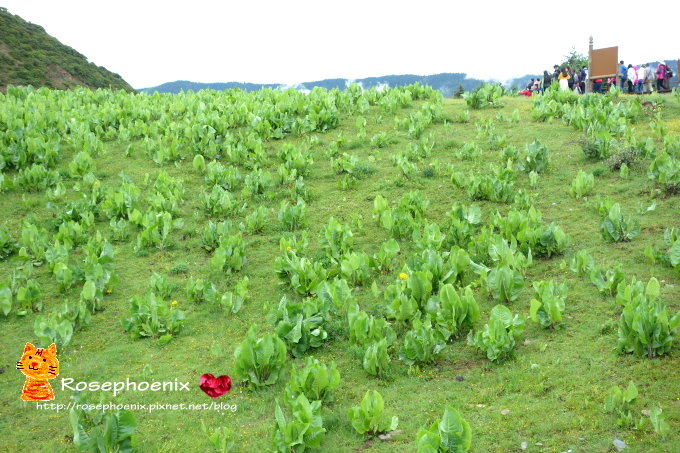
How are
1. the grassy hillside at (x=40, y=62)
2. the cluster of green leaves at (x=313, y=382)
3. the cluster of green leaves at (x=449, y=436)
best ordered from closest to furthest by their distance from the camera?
the cluster of green leaves at (x=449, y=436) < the cluster of green leaves at (x=313, y=382) < the grassy hillside at (x=40, y=62)

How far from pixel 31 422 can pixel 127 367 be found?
130 cm

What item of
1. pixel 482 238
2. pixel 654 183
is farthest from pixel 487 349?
pixel 654 183

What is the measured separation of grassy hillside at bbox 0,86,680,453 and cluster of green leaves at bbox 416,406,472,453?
0.60 meters

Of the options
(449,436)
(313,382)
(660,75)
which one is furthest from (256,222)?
(660,75)

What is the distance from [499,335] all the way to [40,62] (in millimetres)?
52479

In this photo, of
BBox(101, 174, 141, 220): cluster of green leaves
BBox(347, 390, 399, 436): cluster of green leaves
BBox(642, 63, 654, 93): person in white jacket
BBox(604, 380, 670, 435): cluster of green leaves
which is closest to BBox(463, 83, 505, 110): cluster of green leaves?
BBox(642, 63, 654, 93): person in white jacket

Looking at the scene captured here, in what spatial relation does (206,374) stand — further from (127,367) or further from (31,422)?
(31,422)

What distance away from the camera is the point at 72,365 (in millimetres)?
7727

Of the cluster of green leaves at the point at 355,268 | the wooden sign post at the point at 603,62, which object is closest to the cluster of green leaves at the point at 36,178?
the cluster of green leaves at the point at 355,268

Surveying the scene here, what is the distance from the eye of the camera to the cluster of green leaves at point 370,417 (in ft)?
19.3

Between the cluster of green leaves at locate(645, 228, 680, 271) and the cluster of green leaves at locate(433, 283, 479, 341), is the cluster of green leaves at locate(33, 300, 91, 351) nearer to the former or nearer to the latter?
the cluster of green leaves at locate(433, 283, 479, 341)

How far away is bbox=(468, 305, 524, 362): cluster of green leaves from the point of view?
6.95 meters

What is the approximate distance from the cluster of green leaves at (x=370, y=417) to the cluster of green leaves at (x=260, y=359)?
1.24 metres

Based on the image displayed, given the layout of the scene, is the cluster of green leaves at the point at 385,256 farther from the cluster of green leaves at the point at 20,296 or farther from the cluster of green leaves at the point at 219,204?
the cluster of green leaves at the point at 20,296
